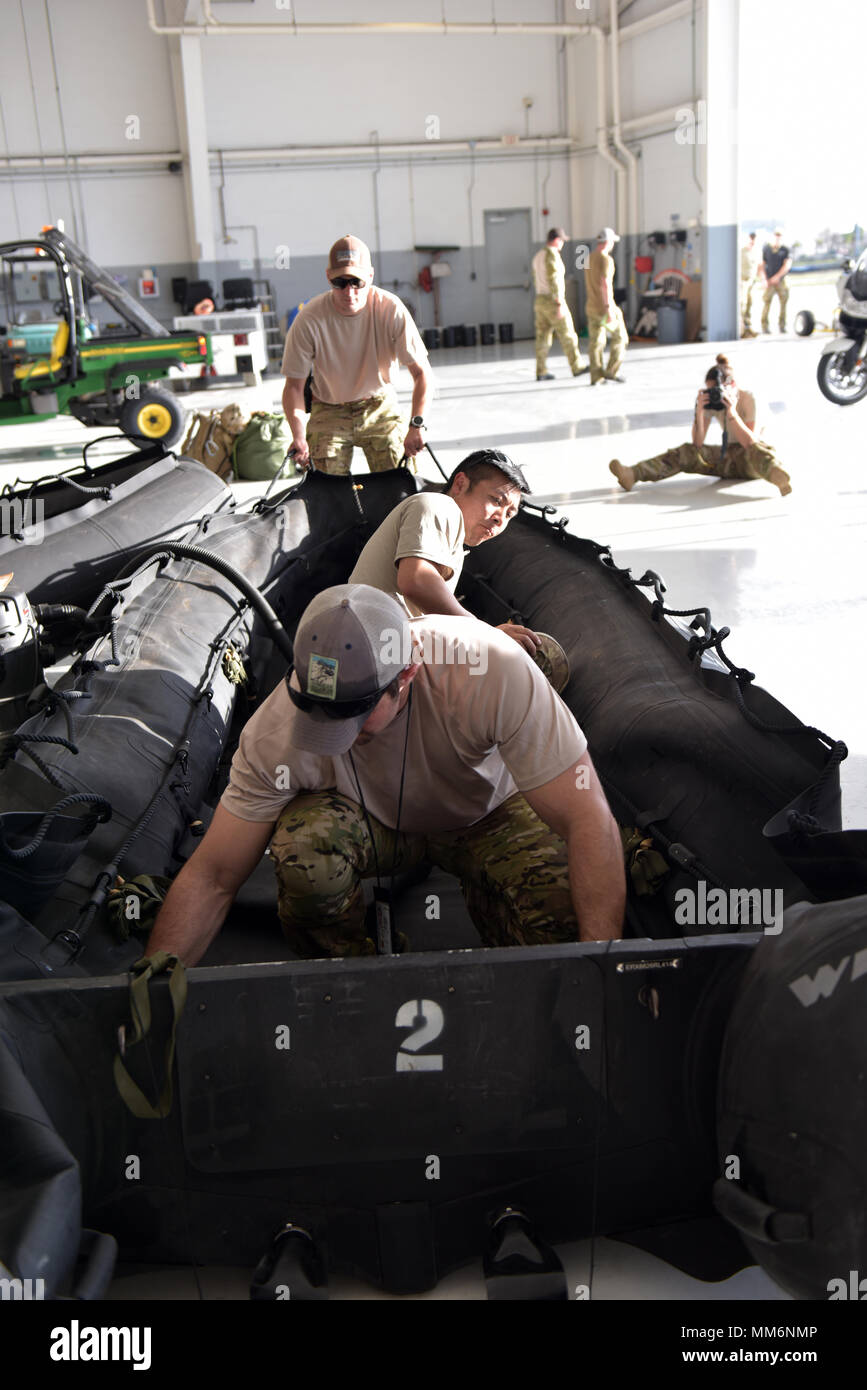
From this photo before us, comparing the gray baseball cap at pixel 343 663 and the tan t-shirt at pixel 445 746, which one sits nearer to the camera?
the gray baseball cap at pixel 343 663

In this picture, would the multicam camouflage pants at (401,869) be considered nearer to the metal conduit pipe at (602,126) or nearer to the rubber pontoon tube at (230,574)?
the rubber pontoon tube at (230,574)

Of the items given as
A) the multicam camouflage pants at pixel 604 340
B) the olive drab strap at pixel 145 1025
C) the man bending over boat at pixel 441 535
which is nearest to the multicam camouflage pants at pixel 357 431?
the man bending over boat at pixel 441 535

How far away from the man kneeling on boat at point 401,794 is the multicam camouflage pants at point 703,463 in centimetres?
541

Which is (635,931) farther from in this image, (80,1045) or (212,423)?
(212,423)

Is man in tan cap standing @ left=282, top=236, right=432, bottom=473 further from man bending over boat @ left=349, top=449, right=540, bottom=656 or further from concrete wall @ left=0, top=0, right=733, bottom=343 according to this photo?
concrete wall @ left=0, top=0, right=733, bottom=343

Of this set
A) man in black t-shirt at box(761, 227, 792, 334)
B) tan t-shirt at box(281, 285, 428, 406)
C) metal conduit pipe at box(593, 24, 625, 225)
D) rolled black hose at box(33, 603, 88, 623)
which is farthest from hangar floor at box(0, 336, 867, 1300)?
metal conduit pipe at box(593, 24, 625, 225)

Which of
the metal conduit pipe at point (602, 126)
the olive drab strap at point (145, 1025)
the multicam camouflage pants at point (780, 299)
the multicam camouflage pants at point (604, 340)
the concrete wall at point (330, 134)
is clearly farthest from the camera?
the metal conduit pipe at point (602, 126)

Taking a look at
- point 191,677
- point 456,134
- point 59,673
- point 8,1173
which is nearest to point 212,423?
point 59,673

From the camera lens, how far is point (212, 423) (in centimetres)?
866

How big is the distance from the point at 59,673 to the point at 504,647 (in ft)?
10.5

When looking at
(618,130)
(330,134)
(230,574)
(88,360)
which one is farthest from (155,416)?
(618,130)

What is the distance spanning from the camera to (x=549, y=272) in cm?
1274

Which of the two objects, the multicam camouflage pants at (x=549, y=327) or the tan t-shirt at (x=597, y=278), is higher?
the tan t-shirt at (x=597, y=278)

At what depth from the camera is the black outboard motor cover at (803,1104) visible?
4.61ft
